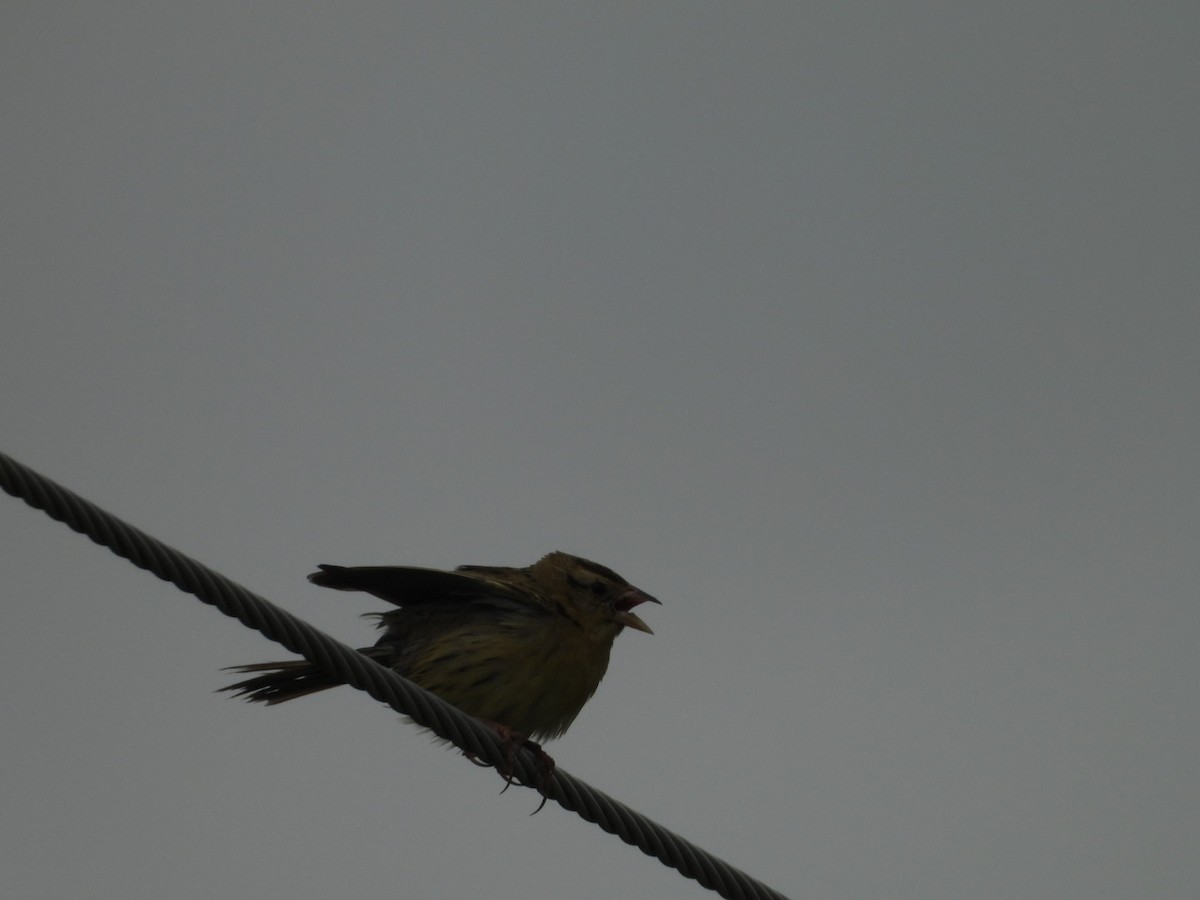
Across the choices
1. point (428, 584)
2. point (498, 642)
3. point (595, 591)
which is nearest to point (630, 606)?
point (595, 591)

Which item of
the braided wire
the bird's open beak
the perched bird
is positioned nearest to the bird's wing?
the perched bird

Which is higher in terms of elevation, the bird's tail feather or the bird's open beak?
the bird's open beak

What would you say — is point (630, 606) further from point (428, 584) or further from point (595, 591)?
point (428, 584)

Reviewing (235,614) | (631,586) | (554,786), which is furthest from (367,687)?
(631,586)

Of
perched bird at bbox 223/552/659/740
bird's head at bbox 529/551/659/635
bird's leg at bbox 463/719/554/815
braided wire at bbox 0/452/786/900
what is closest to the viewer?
braided wire at bbox 0/452/786/900

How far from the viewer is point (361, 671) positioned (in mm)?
5062

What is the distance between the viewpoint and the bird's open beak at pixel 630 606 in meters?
7.95

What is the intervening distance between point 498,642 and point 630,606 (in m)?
0.86

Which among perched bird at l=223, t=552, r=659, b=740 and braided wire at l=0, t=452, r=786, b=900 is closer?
braided wire at l=0, t=452, r=786, b=900

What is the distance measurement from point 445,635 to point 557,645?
540mm

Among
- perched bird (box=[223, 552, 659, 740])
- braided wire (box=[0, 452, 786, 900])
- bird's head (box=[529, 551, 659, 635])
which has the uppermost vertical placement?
bird's head (box=[529, 551, 659, 635])

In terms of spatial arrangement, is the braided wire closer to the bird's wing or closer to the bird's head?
the bird's wing

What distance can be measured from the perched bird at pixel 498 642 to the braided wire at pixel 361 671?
3.19 feet

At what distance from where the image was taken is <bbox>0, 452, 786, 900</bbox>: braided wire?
4.16m
